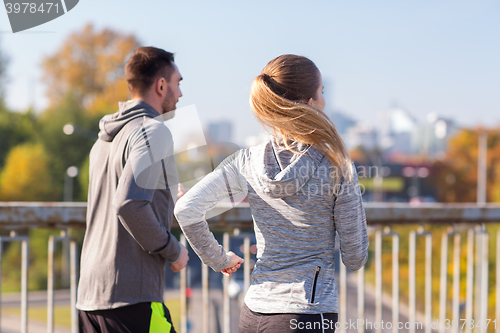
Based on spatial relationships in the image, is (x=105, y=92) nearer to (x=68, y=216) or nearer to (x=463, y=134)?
(x=68, y=216)

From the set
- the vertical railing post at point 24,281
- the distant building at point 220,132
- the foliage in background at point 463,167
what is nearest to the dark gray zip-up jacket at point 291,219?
the distant building at point 220,132

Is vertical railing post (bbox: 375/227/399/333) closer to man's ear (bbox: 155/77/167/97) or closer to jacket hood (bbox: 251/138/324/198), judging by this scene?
jacket hood (bbox: 251/138/324/198)

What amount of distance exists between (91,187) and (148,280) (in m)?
0.53

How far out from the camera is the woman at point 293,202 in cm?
181

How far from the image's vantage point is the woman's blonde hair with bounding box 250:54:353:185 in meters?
1.83

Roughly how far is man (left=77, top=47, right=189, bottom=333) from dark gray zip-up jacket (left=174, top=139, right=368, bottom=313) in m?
0.26

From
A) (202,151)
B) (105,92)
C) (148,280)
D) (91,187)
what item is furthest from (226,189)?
(105,92)

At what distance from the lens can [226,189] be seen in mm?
1924

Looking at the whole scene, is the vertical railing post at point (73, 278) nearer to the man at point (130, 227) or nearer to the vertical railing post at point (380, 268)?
the man at point (130, 227)

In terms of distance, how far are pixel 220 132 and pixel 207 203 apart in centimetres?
62

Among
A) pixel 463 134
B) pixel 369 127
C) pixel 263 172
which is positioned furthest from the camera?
pixel 369 127

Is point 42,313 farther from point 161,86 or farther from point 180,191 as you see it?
point 161,86

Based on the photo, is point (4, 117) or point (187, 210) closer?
point (187, 210)

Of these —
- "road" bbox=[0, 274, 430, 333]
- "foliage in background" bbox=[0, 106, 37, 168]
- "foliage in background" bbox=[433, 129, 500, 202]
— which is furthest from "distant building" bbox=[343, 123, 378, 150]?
"foliage in background" bbox=[0, 106, 37, 168]
